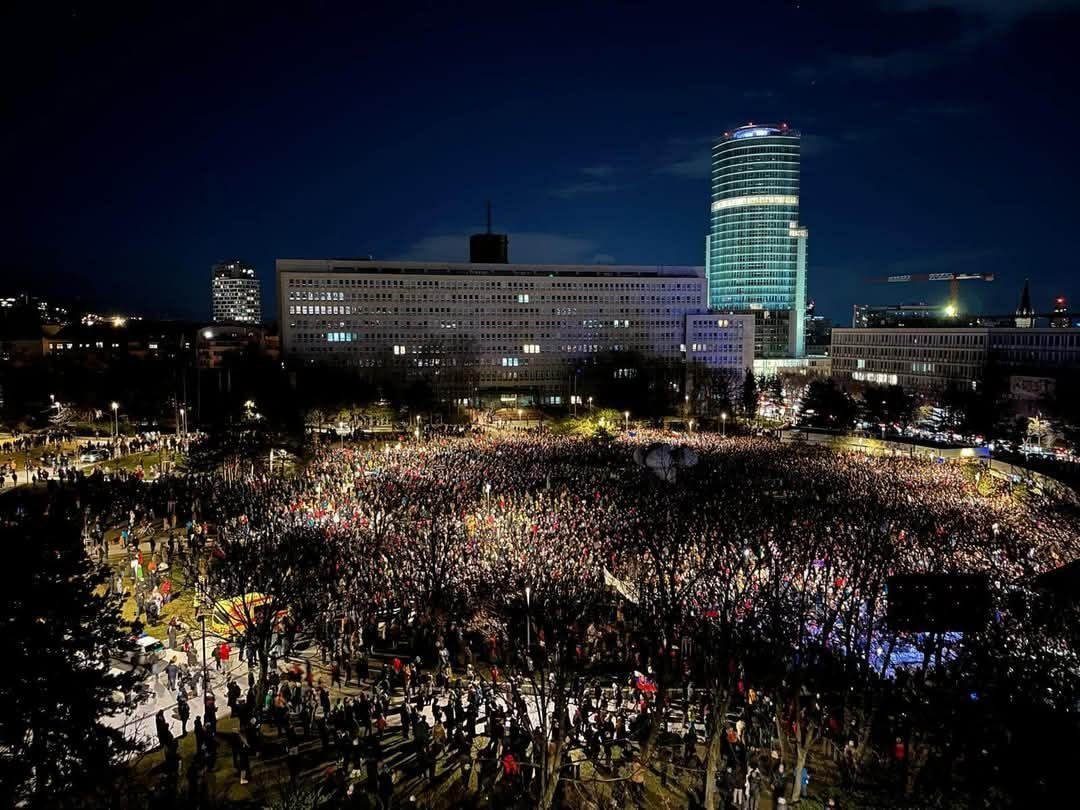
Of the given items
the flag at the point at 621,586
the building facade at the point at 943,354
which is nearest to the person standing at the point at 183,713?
the flag at the point at 621,586

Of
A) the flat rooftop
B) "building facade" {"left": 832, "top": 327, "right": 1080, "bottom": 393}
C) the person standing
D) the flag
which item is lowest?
the person standing

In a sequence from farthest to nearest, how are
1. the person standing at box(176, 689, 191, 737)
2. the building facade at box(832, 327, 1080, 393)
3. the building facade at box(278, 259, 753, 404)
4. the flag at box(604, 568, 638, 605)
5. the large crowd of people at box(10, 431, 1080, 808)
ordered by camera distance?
the building facade at box(278, 259, 753, 404), the building facade at box(832, 327, 1080, 393), the flag at box(604, 568, 638, 605), the person standing at box(176, 689, 191, 737), the large crowd of people at box(10, 431, 1080, 808)

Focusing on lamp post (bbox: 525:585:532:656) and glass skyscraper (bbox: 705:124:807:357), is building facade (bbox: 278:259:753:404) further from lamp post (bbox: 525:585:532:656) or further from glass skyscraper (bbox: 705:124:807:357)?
lamp post (bbox: 525:585:532:656)

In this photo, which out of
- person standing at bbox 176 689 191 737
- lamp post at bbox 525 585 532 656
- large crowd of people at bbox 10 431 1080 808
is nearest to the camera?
large crowd of people at bbox 10 431 1080 808

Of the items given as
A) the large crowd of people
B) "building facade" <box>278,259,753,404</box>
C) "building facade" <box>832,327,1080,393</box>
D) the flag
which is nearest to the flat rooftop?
"building facade" <box>278,259,753,404</box>

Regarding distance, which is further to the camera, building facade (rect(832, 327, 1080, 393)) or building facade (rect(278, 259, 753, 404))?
building facade (rect(278, 259, 753, 404))

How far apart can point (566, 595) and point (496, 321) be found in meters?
83.8

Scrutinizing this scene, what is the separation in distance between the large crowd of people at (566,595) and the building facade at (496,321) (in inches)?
2511

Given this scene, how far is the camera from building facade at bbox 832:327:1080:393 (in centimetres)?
6725

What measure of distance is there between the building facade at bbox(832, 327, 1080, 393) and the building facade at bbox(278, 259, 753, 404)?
13889 millimetres

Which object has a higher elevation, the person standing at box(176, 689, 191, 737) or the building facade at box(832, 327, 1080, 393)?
the building facade at box(832, 327, 1080, 393)

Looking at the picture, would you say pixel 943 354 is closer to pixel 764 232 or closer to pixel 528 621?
pixel 764 232

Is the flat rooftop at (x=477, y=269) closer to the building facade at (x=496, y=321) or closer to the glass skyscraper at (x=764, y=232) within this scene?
the building facade at (x=496, y=321)

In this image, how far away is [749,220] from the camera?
126 m
